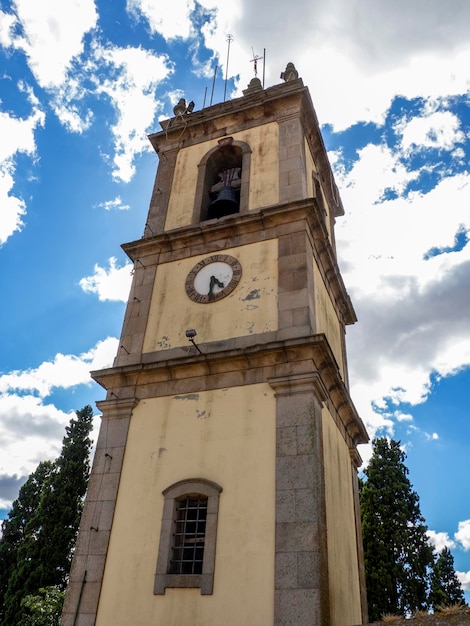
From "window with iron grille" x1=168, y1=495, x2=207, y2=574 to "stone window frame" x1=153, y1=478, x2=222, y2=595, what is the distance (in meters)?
0.13

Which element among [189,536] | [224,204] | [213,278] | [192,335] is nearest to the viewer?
[189,536]

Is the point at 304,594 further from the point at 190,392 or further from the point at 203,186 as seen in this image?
the point at 203,186

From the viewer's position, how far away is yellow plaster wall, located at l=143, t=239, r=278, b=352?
11.3 meters

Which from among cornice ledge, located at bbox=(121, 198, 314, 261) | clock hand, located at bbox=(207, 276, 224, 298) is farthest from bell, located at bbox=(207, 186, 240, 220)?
clock hand, located at bbox=(207, 276, 224, 298)

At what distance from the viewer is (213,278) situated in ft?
A: 40.7

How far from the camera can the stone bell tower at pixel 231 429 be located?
8.50 metres

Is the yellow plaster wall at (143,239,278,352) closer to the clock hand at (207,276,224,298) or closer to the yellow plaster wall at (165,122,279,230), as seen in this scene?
the clock hand at (207,276,224,298)

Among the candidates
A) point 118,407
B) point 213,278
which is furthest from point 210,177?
point 118,407

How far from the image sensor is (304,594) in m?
7.87

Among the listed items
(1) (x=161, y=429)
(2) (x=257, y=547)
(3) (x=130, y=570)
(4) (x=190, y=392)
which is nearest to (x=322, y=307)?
(4) (x=190, y=392)

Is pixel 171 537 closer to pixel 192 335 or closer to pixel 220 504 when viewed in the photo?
pixel 220 504

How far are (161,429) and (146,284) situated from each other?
4.10 metres

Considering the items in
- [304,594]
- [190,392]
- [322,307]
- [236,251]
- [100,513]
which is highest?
[236,251]

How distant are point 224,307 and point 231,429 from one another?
2.94 metres
